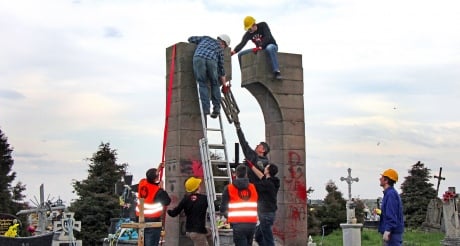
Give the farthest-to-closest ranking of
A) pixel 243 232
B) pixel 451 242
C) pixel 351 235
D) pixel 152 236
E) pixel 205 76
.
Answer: pixel 451 242
pixel 351 235
pixel 205 76
pixel 152 236
pixel 243 232

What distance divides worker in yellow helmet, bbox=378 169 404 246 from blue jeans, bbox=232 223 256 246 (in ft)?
6.27

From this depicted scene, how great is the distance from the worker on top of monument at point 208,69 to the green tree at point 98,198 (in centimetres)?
1842

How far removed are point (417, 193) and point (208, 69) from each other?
98.4ft

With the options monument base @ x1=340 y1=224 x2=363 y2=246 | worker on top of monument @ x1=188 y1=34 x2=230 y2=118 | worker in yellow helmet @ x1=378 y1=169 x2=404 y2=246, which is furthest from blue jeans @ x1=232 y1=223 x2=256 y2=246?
monument base @ x1=340 y1=224 x2=363 y2=246

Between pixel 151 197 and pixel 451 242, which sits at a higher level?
pixel 151 197

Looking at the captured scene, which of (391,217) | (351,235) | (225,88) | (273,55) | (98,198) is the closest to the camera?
(391,217)

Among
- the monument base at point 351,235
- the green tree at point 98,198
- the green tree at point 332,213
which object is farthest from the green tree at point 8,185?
the monument base at point 351,235

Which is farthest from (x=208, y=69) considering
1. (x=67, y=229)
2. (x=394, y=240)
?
(x=67, y=229)

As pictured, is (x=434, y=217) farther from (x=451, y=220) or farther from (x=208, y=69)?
(x=208, y=69)

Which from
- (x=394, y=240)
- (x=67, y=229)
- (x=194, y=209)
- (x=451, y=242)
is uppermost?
(x=194, y=209)

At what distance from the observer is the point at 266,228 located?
1020 centimetres

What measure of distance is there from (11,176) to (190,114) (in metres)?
36.5

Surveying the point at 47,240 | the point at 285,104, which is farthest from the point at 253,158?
the point at 47,240

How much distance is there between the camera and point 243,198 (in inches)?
368
